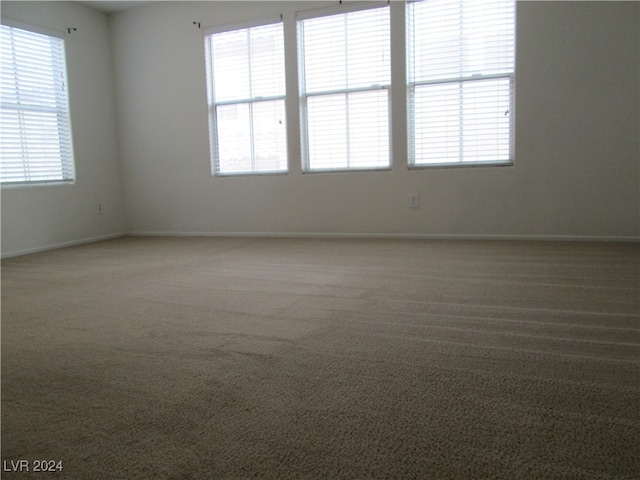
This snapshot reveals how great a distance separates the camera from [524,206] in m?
4.50

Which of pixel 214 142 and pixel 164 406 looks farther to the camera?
pixel 214 142

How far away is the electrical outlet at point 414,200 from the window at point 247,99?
141 cm

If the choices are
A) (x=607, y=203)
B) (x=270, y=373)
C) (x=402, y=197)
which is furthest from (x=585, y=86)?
(x=270, y=373)

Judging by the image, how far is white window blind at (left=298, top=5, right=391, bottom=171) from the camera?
15.9ft

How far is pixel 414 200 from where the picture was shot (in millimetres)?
4852

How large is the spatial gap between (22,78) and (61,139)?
0.71m

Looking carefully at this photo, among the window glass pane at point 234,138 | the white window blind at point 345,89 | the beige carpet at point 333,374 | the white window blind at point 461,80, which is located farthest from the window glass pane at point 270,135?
the beige carpet at point 333,374

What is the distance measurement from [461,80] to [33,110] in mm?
4182

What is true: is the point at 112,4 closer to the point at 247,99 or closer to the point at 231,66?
the point at 231,66

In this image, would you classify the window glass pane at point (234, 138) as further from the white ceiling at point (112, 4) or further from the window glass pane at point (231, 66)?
the white ceiling at point (112, 4)

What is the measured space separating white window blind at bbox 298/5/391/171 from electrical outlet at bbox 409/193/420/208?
0.40 meters

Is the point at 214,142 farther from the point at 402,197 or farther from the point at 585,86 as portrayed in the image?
the point at 585,86

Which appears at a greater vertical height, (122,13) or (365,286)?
(122,13)

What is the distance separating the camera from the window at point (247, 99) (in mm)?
5273
